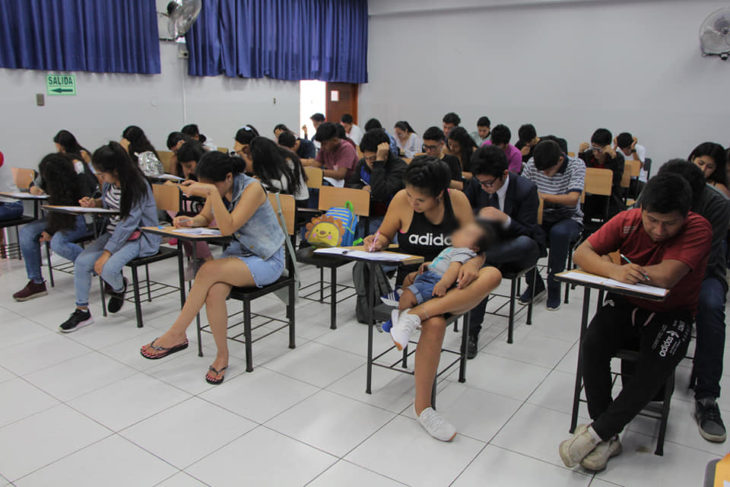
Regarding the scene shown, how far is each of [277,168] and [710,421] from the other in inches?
111

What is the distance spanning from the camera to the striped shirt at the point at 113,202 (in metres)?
3.48

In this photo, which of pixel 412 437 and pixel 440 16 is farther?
pixel 440 16

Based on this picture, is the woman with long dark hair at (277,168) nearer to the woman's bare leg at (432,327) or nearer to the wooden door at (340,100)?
the woman's bare leg at (432,327)

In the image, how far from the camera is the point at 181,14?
6.06 m

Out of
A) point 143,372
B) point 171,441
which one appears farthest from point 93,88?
point 171,441

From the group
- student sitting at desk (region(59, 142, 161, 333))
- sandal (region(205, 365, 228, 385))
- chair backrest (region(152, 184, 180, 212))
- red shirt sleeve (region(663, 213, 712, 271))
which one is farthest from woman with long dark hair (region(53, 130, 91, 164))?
red shirt sleeve (region(663, 213, 712, 271))

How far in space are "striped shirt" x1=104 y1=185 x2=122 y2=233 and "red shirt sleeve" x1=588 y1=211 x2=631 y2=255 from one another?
9.37 ft

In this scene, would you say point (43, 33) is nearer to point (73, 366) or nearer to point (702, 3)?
point (73, 366)

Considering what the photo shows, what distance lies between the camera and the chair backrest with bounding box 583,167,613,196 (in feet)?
14.7

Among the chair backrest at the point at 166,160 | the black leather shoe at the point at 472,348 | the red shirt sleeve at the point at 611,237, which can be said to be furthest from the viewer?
the chair backrest at the point at 166,160

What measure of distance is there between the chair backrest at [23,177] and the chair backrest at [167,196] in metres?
1.67

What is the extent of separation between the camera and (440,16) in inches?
344

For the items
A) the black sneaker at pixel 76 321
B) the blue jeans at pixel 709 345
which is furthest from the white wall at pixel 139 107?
the blue jeans at pixel 709 345

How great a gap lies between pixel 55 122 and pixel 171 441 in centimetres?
469
